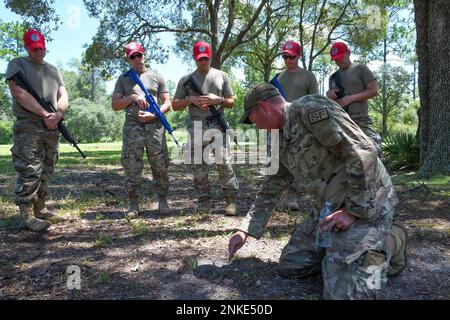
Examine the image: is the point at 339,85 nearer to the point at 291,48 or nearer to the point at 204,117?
the point at 291,48

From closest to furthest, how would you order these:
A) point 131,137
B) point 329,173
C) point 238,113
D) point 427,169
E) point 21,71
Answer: point 329,173 < point 21,71 < point 131,137 < point 427,169 < point 238,113

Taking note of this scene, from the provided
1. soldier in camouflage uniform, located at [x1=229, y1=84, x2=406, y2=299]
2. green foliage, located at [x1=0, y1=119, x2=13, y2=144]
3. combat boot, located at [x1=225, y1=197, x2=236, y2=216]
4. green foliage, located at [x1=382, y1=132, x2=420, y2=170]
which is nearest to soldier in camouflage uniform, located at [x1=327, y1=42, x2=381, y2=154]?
combat boot, located at [x1=225, y1=197, x2=236, y2=216]

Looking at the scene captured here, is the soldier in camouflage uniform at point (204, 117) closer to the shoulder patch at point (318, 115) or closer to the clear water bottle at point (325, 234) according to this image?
the clear water bottle at point (325, 234)

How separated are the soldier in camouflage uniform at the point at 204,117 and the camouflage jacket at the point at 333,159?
2063 mm

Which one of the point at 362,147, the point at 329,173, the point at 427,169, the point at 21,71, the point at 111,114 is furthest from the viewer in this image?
the point at 111,114

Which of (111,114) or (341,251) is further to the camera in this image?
(111,114)

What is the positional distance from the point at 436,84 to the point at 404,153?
2.51 meters

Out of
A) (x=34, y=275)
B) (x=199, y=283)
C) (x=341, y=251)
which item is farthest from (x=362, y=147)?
(x=34, y=275)

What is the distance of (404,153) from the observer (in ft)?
30.3

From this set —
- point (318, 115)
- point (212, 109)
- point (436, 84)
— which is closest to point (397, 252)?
point (318, 115)
